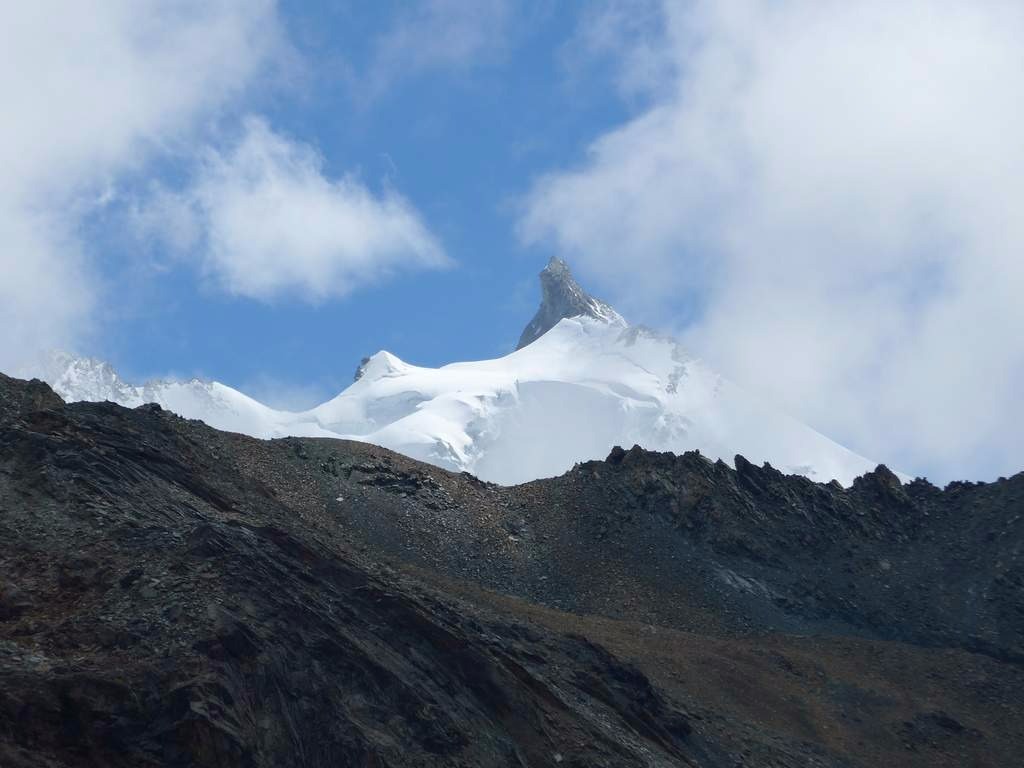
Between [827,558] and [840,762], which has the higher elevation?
[827,558]

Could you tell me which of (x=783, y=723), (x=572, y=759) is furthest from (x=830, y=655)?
(x=572, y=759)

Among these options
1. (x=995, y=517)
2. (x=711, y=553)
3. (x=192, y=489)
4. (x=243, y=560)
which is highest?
(x=995, y=517)

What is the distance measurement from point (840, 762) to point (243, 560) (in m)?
22.9

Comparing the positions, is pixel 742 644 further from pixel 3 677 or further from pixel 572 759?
pixel 3 677

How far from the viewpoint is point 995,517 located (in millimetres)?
59531

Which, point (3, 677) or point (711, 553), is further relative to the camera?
point (711, 553)

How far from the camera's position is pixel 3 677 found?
834 inches

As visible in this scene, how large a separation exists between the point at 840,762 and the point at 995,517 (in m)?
24.6

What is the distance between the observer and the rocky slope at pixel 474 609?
23.9m

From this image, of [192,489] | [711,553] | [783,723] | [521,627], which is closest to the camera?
[192,489]

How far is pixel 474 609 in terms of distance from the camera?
133ft

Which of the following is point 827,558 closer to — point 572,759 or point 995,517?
point 995,517

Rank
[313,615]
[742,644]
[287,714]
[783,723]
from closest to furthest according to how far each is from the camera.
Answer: [287,714], [313,615], [783,723], [742,644]

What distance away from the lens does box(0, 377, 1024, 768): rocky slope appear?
78.4 ft
